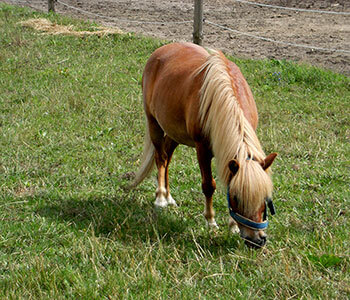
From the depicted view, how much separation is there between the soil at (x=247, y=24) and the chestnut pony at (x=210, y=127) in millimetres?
4729

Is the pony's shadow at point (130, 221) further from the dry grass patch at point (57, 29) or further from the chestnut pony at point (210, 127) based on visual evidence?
the dry grass patch at point (57, 29)

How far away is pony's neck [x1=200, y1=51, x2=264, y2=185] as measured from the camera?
3.53 meters

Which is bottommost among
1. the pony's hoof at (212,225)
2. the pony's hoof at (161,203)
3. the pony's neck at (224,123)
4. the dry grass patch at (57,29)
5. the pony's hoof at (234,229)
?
the pony's hoof at (161,203)

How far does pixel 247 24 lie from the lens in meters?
12.2

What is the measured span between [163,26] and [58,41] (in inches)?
114

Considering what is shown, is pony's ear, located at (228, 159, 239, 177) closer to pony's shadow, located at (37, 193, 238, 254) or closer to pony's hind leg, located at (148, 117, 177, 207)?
pony's shadow, located at (37, 193, 238, 254)

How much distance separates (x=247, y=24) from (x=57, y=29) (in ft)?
14.9

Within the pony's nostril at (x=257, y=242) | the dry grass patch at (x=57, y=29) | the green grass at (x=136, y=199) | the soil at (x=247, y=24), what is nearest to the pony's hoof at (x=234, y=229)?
the green grass at (x=136, y=199)

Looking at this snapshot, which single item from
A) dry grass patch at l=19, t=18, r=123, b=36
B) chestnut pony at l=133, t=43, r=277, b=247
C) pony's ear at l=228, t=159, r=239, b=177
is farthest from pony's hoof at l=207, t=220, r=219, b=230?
dry grass patch at l=19, t=18, r=123, b=36

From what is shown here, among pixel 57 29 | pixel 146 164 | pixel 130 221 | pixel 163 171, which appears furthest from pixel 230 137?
pixel 57 29

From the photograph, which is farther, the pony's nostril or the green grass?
the pony's nostril

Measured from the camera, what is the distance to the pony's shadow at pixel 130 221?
12.8ft

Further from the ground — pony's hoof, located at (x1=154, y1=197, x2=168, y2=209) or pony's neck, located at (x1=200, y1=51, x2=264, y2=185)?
pony's neck, located at (x1=200, y1=51, x2=264, y2=185)

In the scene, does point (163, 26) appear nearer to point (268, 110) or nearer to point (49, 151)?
point (268, 110)
